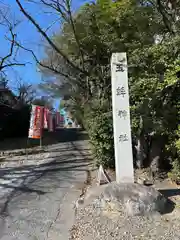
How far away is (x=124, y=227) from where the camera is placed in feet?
16.7

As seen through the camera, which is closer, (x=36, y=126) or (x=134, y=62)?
(x=134, y=62)

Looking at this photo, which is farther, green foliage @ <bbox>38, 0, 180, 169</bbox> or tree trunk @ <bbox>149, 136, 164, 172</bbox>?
tree trunk @ <bbox>149, 136, 164, 172</bbox>

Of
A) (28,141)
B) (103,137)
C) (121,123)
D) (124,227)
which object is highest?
(121,123)

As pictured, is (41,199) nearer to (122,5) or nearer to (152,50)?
(152,50)

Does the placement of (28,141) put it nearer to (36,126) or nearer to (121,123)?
(36,126)

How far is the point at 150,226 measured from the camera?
5117mm

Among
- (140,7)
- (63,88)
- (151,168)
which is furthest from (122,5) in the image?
(63,88)

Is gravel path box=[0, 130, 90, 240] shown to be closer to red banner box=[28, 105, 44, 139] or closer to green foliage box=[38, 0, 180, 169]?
green foliage box=[38, 0, 180, 169]

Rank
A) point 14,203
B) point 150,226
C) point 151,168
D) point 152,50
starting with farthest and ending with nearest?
point 151,168 < point 152,50 < point 14,203 < point 150,226

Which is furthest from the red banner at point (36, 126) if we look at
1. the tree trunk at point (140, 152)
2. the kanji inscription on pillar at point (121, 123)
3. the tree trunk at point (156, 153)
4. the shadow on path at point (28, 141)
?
the kanji inscription on pillar at point (121, 123)

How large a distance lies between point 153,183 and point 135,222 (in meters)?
3.02

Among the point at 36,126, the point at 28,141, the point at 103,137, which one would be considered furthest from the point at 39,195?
the point at 28,141

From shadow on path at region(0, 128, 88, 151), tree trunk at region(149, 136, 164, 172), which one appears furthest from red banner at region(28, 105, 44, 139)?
tree trunk at region(149, 136, 164, 172)

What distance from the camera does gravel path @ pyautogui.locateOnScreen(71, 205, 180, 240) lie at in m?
4.77
